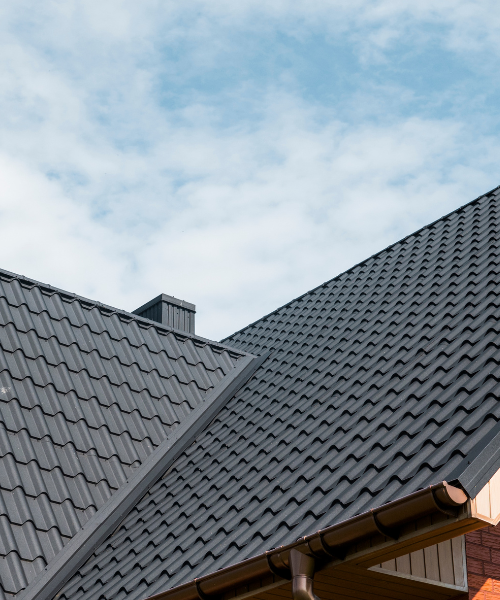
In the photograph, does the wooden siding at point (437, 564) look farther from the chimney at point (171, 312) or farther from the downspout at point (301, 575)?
the chimney at point (171, 312)

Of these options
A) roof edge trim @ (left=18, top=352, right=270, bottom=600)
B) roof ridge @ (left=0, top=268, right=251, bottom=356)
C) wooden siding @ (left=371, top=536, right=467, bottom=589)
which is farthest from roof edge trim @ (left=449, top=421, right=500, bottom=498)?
roof ridge @ (left=0, top=268, right=251, bottom=356)

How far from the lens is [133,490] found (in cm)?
818

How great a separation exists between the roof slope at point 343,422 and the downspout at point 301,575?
365 millimetres

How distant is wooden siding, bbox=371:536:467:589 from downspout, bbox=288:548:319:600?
1.51 feet

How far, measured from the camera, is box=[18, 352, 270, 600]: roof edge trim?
6984mm

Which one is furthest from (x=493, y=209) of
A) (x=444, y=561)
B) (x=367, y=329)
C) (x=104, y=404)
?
(x=444, y=561)

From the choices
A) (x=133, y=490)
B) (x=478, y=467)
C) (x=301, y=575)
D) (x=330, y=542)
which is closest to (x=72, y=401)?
(x=133, y=490)

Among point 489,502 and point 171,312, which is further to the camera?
point 171,312

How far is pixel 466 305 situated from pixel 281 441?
201 centimetres

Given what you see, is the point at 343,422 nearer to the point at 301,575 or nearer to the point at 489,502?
the point at 301,575

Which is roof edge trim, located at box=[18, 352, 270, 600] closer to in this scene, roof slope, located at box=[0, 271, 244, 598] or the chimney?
roof slope, located at box=[0, 271, 244, 598]

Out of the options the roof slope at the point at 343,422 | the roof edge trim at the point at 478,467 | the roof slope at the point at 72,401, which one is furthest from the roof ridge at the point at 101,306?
the roof edge trim at the point at 478,467

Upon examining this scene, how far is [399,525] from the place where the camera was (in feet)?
14.8

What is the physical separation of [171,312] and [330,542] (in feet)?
25.2
